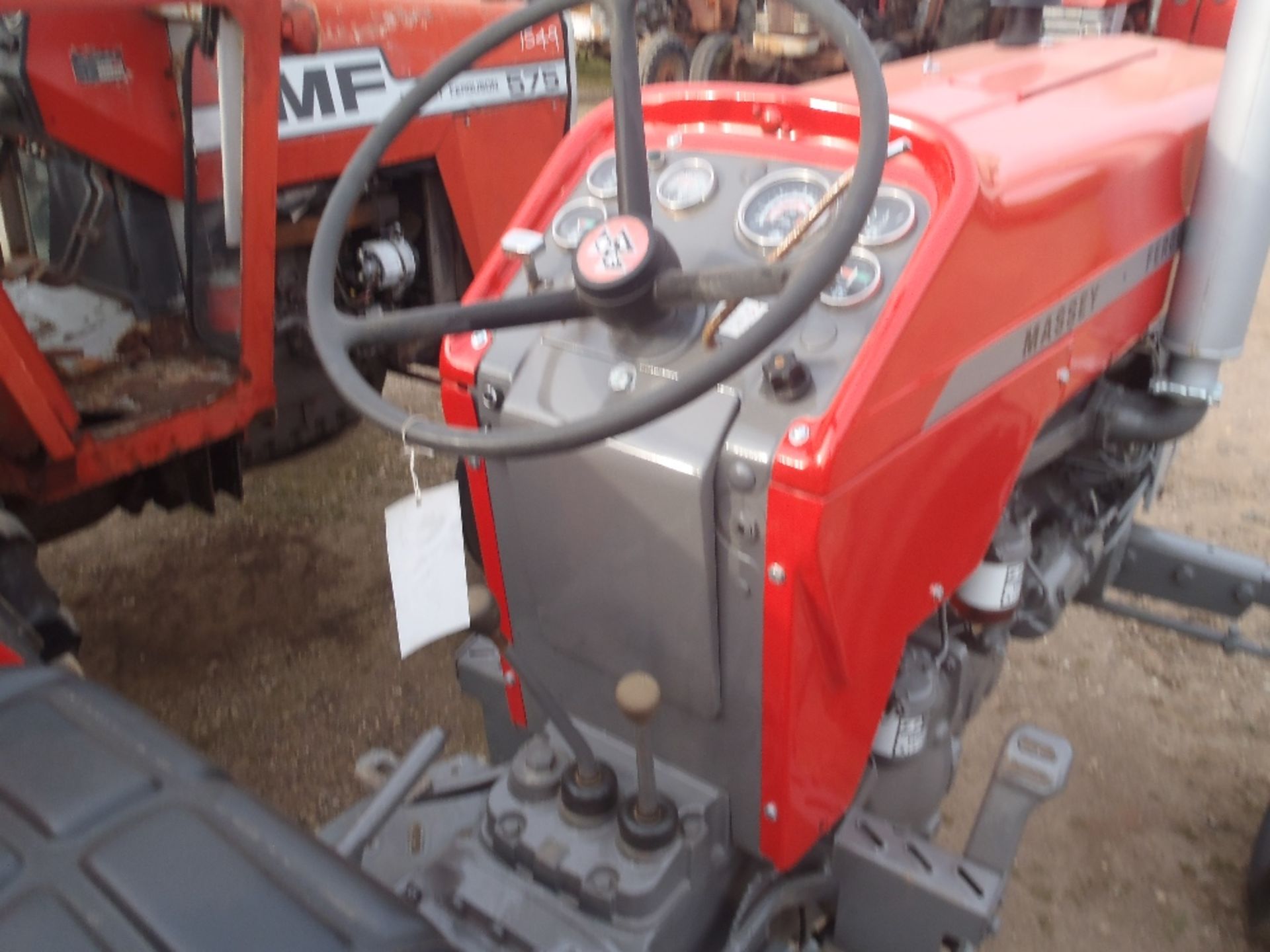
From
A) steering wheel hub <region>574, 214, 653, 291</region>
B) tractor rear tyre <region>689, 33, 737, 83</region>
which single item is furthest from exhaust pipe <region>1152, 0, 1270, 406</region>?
tractor rear tyre <region>689, 33, 737, 83</region>

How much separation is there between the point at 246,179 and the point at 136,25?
36 centimetres

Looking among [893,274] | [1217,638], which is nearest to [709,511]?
[893,274]

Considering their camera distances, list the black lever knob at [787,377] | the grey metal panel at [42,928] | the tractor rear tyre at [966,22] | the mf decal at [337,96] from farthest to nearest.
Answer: the tractor rear tyre at [966,22] → the mf decal at [337,96] → the black lever knob at [787,377] → the grey metal panel at [42,928]

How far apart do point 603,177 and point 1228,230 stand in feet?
2.64

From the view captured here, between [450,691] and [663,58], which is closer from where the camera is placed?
[450,691]

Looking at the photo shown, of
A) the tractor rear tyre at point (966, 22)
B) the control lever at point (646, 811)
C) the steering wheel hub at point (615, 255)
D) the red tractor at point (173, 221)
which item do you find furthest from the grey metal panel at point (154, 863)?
the tractor rear tyre at point (966, 22)

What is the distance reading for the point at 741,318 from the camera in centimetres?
101

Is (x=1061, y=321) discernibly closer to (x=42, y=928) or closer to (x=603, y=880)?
(x=603, y=880)

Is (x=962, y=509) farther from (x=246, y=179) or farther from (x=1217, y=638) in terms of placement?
(x=246, y=179)

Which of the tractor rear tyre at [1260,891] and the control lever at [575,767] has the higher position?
the control lever at [575,767]

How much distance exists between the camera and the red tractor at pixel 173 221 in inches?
68.1

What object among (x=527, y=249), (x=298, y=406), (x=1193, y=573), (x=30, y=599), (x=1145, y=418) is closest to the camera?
(x=527, y=249)

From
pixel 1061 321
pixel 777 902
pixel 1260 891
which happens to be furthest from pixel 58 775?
pixel 1260 891

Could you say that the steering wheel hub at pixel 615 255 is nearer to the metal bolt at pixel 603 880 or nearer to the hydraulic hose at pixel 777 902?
the metal bolt at pixel 603 880
